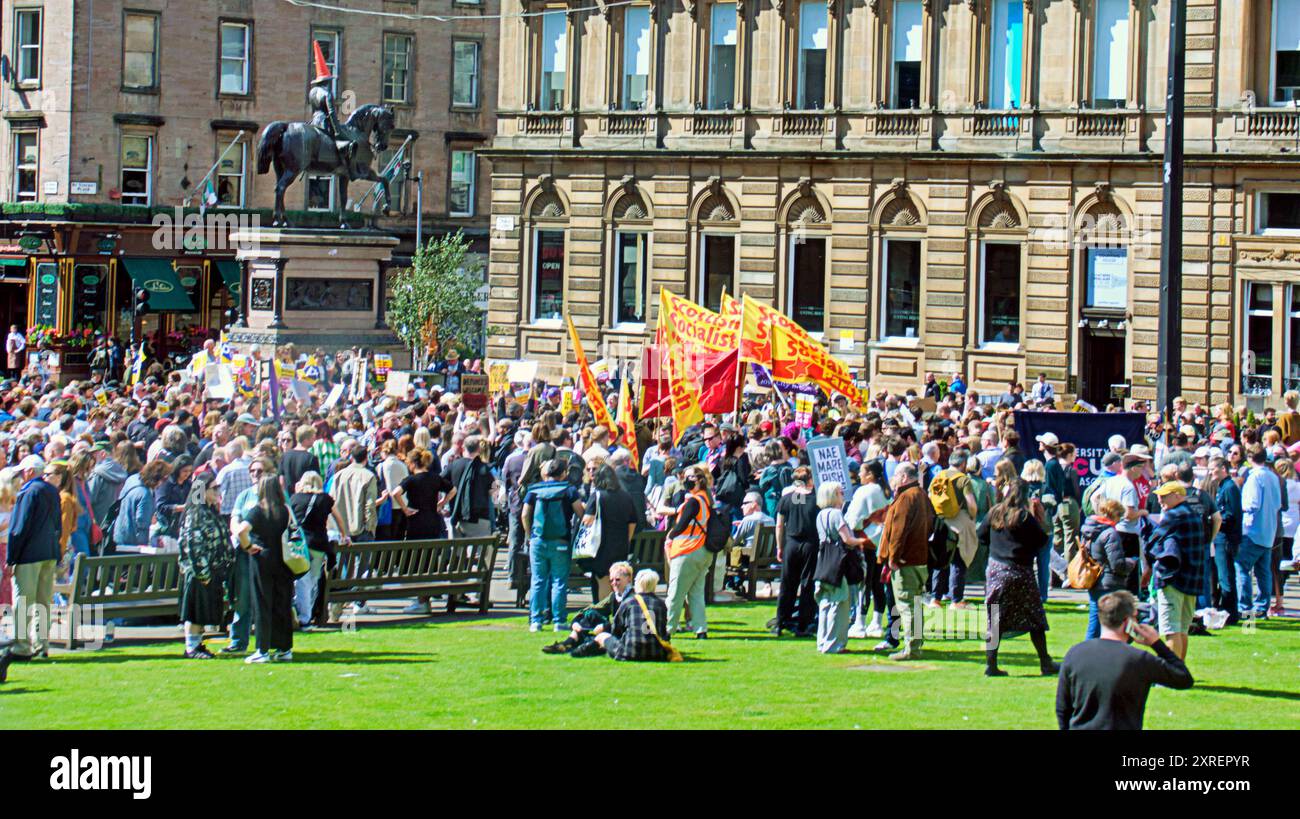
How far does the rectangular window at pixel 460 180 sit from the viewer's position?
220ft

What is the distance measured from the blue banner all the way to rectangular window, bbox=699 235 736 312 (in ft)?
81.4

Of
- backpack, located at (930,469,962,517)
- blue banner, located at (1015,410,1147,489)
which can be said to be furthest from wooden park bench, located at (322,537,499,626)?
blue banner, located at (1015,410,1147,489)

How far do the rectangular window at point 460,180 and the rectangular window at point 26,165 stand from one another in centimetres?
1285

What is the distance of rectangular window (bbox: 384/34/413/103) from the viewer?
65.9 m

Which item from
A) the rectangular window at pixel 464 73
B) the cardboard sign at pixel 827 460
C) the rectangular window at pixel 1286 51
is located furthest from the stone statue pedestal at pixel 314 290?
the rectangular window at pixel 464 73

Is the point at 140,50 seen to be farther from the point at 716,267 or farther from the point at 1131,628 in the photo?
the point at 1131,628

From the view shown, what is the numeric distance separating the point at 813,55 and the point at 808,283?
16.8 feet

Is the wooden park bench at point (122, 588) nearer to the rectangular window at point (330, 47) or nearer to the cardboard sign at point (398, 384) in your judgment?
the cardboard sign at point (398, 384)

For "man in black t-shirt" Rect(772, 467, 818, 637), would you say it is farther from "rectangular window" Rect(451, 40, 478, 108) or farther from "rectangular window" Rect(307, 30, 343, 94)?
"rectangular window" Rect(451, 40, 478, 108)

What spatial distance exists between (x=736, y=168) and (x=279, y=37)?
21609 mm

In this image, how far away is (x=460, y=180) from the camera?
2643 inches
